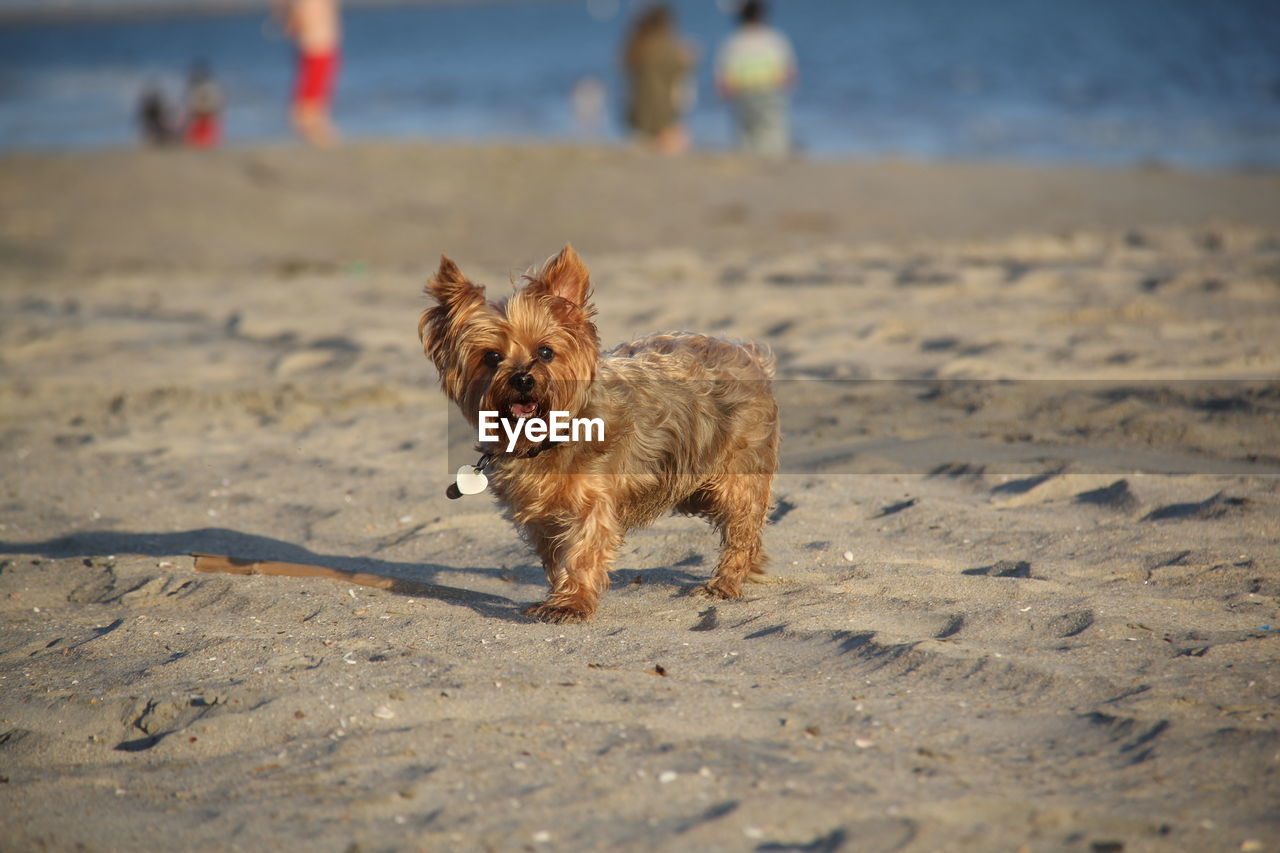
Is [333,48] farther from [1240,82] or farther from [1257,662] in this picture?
[1240,82]

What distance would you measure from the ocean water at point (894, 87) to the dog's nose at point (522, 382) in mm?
17012

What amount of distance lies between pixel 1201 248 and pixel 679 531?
7.32 meters

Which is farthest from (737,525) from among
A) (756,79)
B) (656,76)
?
(656,76)

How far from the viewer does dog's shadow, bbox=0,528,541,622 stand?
5.45 m

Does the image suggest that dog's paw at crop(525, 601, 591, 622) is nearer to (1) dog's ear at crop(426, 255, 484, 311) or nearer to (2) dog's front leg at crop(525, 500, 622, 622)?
(2) dog's front leg at crop(525, 500, 622, 622)

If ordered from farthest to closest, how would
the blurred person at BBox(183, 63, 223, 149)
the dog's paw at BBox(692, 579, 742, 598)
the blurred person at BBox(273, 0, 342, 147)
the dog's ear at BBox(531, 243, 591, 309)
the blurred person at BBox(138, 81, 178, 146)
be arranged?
the blurred person at BBox(138, 81, 178, 146) < the blurred person at BBox(183, 63, 223, 149) < the blurred person at BBox(273, 0, 342, 147) < the dog's paw at BBox(692, 579, 742, 598) < the dog's ear at BBox(531, 243, 591, 309)

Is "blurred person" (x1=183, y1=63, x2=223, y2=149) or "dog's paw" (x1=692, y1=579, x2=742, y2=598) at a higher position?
"blurred person" (x1=183, y1=63, x2=223, y2=149)

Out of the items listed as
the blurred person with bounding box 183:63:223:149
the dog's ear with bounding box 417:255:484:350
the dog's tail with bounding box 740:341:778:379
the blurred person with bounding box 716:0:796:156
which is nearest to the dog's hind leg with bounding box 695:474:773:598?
the dog's tail with bounding box 740:341:778:379

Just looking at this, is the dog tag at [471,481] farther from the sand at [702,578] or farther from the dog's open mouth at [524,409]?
the sand at [702,578]

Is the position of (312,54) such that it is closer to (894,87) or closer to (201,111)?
(201,111)

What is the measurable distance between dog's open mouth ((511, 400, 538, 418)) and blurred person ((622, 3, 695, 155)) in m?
13.3

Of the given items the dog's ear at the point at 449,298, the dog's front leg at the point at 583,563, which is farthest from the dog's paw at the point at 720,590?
the dog's ear at the point at 449,298

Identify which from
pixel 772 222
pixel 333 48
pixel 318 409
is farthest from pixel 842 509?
pixel 333 48

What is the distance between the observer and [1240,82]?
29.1 metres
